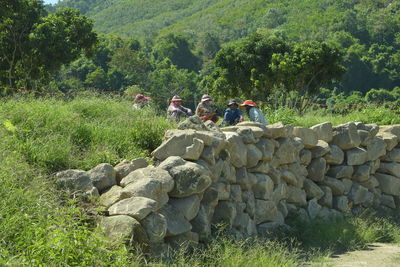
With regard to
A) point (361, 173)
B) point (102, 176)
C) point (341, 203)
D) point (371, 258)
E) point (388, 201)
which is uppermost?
point (102, 176)

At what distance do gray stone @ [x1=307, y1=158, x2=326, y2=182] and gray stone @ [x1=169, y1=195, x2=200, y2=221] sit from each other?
4.25 meters

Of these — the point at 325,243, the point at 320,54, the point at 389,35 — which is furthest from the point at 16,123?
the point at 389,35

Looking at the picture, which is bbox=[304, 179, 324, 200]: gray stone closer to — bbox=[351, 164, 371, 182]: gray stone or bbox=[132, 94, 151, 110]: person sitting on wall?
bbox=[351, 164, 371, 182]: gray stone

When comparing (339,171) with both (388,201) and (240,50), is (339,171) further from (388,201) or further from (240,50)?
(240,50)

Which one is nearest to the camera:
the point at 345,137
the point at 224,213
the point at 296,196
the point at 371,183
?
the point at 224,213

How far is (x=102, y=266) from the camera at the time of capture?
4.45 meters

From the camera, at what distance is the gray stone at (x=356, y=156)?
10.6m

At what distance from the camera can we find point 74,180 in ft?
18.7

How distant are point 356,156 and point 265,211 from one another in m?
3.29

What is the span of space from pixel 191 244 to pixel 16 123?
2.64m

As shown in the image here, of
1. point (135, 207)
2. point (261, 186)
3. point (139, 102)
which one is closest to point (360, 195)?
point (261, 186)

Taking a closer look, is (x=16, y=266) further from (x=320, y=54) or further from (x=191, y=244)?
(x=320, y=54)

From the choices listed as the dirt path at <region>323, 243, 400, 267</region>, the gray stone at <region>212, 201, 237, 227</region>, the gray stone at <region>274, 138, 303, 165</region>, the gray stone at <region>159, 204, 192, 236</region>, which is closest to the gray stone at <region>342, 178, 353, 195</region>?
the gray stone at <region>274, 138, 303, 165</region>

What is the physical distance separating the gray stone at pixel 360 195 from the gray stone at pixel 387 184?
74cm
